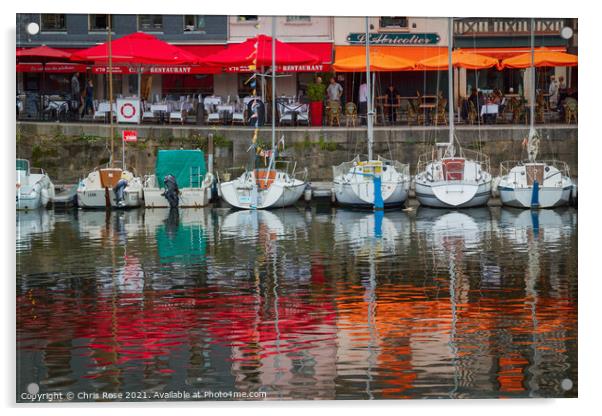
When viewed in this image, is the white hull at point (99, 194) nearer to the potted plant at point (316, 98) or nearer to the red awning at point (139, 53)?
the red awning at point (139, 53)

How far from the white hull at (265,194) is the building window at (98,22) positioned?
806cm

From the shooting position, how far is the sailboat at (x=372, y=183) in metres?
25.7

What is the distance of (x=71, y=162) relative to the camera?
2145 centimetres

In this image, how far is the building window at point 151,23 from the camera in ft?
54.7

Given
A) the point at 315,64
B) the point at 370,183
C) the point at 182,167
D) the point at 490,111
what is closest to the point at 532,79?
the point at 490,111

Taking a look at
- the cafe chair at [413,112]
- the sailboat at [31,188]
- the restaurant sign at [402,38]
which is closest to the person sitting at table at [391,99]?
the cafe chair at [413,112]

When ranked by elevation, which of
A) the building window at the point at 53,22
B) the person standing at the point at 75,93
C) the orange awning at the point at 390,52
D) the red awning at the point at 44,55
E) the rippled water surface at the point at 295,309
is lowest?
the rippled water surface at the point at 295,309

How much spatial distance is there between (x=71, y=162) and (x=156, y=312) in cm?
719

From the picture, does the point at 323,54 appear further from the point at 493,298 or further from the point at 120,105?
the point at 493,298

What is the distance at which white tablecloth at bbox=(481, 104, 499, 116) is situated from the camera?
73.2ft

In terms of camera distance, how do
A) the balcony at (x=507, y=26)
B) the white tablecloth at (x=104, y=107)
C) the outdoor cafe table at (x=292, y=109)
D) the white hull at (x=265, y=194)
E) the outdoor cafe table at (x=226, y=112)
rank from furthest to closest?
the white hull at (x=265, y=194) < the outdoor cafe table at (x=226, y=112) < the outdoor cafe table at (x=292, y=109) < the white tablecloth at (x=104, y=107) < the balcony at (x=507, y=26)

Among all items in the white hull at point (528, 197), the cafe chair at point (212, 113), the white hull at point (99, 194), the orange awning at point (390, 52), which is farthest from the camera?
the cafe chair at point (212, 113)

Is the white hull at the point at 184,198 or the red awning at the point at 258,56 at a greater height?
the red awning at the point at 258,56

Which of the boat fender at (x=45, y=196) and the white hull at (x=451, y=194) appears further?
the white hull at (x=451, y=194)
